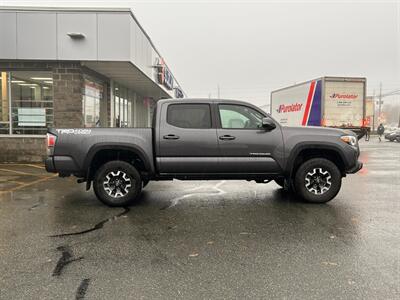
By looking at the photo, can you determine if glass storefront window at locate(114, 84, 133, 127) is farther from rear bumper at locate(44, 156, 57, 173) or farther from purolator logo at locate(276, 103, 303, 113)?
rear bumper at locate(44, 156, 57, 173)

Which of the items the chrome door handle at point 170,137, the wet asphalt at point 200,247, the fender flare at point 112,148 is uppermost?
the chrome door handle at point 170,137

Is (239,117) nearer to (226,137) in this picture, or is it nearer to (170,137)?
(226,137)

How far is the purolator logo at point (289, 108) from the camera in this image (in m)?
19.9

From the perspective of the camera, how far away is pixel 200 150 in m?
6.46

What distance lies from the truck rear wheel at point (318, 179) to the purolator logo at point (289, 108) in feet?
44.3

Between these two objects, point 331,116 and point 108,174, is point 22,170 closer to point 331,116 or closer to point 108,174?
point 108,174

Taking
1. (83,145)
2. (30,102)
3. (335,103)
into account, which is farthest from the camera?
(335,103)

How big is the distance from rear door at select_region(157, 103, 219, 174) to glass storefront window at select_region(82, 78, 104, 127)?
771 cm

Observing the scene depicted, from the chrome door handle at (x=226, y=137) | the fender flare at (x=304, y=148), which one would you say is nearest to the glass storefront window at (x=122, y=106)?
the chrome door handle at (x=226, y=137)

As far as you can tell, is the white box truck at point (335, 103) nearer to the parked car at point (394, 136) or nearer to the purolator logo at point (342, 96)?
the purolator logo at point (342, 96)

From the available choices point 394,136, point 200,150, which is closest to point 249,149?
point 200,150

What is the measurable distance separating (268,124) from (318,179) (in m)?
1.42

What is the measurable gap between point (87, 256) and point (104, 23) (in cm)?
977

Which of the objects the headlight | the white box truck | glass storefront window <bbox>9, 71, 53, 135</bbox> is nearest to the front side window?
the headlight
